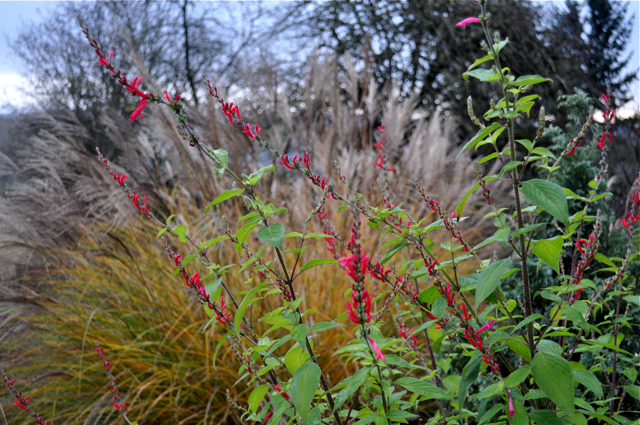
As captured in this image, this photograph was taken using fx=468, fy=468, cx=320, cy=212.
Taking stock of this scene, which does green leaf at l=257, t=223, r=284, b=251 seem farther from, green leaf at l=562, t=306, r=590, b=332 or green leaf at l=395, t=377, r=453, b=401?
green leaf at l=562, t=306, r=590, b=332

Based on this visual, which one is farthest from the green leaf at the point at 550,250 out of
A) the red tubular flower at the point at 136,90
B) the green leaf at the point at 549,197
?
the red tubular flower at the point at 136,90

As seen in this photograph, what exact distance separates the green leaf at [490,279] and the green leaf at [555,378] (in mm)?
163

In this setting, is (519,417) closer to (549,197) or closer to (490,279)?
(490,279)

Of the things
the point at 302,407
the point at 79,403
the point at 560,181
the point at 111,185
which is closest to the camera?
the point at 302,407

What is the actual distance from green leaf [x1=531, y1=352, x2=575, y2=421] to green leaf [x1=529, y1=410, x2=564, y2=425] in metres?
0.09

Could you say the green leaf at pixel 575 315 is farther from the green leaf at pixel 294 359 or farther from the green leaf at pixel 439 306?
the green leaf at pixel 294 359

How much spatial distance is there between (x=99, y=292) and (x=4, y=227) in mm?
812

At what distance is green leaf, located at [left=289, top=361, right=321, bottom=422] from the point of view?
0.77 meters

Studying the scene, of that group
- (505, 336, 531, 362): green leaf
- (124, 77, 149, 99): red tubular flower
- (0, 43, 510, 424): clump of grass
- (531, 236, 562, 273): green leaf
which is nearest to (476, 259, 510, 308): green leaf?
(531, 236, 562, 273): green leaf

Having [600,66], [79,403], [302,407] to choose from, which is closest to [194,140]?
[302,407]

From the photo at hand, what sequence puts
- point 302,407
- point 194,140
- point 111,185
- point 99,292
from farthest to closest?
point 111,185, point 99,292, point 194,140, point 302,407

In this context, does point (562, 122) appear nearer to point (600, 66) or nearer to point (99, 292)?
point (99, 292)

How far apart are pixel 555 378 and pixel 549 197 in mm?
316

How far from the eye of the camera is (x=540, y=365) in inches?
32.9
